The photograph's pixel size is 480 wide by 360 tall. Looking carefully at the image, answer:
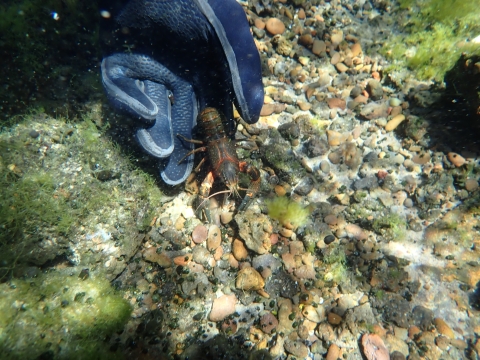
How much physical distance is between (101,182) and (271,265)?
9.01 feet

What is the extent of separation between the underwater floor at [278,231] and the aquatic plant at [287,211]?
2 cm

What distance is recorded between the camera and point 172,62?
341 centimetres

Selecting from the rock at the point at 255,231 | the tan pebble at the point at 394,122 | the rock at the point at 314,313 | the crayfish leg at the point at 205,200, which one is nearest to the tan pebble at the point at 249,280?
the rock at the point at 255,231

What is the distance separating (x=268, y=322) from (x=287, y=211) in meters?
1.63

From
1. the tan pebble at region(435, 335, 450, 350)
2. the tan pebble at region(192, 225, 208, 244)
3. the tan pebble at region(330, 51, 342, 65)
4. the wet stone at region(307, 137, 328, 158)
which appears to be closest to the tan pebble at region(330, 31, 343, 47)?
the tan pebble at region(330, 51, 342, 65)

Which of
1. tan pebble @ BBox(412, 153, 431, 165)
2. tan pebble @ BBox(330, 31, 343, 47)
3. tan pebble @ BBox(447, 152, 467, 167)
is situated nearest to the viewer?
tan pebble @ BBox(447, 152, 467, 167)

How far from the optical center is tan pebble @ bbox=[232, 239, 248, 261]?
12.1 feet

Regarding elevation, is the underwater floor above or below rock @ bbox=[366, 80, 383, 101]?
below

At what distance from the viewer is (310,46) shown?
4.77 metres

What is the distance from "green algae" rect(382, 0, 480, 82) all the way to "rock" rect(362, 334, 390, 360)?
4738mm

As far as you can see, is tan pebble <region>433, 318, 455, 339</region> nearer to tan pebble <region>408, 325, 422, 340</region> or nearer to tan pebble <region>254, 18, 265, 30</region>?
tan pebble <region>408, 325, 422, 340</region>

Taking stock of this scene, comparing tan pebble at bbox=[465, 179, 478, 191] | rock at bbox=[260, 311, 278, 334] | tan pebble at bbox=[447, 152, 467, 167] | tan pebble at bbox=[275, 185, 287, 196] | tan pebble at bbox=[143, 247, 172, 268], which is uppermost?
tan pebble at bbox=[447, 152, 467, 167]

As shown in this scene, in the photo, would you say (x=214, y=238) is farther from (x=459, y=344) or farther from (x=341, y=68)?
(x=341, y=68)

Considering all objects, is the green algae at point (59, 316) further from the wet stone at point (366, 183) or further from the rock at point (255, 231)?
the wet stone at point (366, 183)
